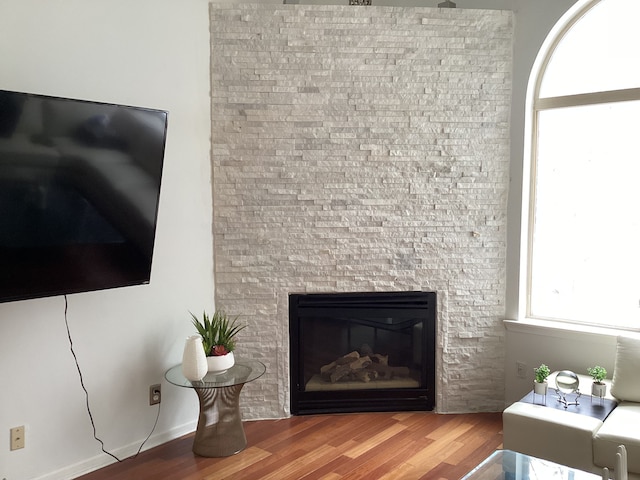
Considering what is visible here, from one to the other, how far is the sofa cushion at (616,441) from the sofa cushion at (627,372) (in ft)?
0.69

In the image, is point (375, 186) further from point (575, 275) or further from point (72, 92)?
point (72, 92)

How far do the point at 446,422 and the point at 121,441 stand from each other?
1941 mm

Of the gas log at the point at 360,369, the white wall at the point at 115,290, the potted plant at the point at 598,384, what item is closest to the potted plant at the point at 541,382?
the potted plant at the point at 598,384

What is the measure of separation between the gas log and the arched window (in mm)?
997

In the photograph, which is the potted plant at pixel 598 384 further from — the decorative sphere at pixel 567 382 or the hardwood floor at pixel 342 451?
the hardwood floor at pixel 342 451

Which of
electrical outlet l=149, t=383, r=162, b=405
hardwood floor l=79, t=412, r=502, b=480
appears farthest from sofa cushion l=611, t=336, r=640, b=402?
electrical outlet l=149, t=383, r=162, b=405

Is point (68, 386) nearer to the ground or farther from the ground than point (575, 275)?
nearer to the ground

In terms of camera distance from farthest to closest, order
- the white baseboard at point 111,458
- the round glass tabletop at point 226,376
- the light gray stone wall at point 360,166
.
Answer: the light gray stone wall at point 360,166 < the round glass tabletop at point 226,376 < the white baseboard at point 111,458

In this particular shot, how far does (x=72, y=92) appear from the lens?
2.89 meters

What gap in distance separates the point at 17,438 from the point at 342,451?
5.40 ft

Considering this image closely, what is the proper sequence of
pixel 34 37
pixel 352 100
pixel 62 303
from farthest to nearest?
pixel 352 100 < pixel 62 303 < pixel 34 37

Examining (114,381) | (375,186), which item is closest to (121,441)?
(114,381)

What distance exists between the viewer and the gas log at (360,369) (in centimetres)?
391

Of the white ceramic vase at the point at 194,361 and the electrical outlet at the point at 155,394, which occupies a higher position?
the white ceramic vase at the point at 194,361
